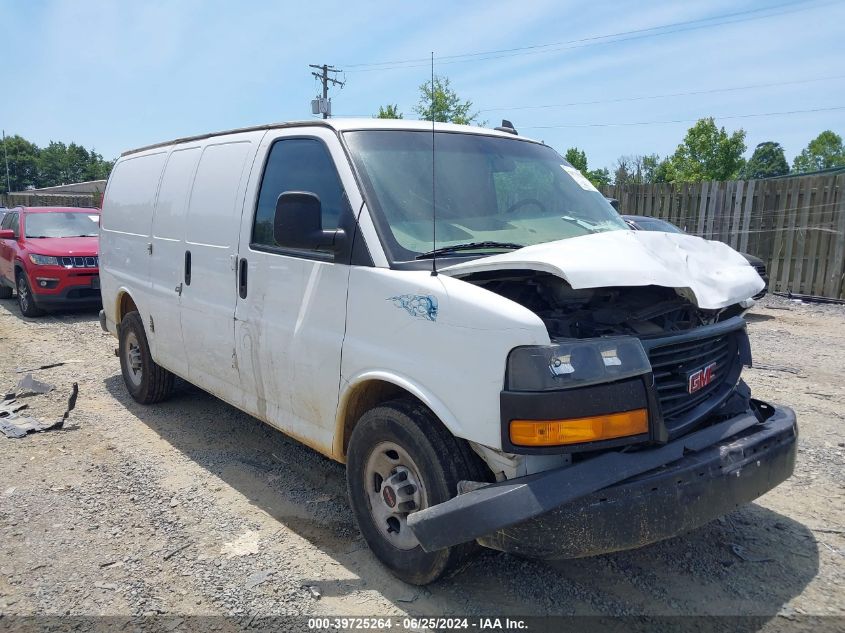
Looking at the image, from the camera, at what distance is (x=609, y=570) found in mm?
3184

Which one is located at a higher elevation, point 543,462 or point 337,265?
point 337,265

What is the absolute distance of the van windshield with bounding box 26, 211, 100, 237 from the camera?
1114 centimetres

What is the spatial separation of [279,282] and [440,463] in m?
1.57

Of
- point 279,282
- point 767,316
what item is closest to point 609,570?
point 279,282

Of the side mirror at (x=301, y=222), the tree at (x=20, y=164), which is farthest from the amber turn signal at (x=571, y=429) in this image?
the tree at (x=20, y=164)

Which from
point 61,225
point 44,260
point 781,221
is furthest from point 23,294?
point 781,221

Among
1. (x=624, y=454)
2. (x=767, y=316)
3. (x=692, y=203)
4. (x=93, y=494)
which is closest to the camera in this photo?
(x=624, y=454)

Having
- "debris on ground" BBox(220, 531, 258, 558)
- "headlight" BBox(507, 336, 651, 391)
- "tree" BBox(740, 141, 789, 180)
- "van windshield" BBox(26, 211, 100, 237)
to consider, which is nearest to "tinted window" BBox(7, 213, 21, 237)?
"van windshield" BBox(26, 211, 100, 237)

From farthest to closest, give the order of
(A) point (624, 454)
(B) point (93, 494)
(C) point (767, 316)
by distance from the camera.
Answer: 1. (C) point (767, 316)
2. (B) point (93, 494)
3. (A) point (624, 454)

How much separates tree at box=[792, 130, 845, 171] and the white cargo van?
90974 millimetres

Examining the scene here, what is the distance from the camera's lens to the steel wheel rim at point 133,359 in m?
5.85

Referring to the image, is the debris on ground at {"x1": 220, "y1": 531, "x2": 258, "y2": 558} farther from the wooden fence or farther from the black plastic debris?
the wooden fence

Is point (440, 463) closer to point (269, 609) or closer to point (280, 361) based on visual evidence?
point (269, 609)

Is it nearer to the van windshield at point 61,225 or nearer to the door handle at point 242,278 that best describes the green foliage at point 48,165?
the van windshield at point 61,225
